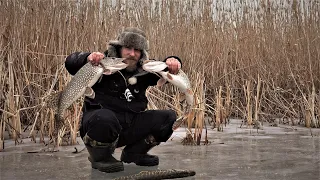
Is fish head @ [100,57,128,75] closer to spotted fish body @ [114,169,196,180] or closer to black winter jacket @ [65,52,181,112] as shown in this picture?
black winter jacket @ [65,52,181,112]

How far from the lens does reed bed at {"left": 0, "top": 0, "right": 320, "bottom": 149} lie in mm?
4672

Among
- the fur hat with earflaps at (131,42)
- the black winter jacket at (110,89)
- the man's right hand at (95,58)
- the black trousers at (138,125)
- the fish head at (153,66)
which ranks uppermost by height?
the fur hat with earflaps at (131,42)

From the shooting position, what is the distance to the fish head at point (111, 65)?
2.81m

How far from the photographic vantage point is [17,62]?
477 cm

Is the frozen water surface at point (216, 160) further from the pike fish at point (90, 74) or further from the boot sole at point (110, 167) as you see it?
the pike fish at point (90, 74)

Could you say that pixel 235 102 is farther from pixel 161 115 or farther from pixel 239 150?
pixel 161 115

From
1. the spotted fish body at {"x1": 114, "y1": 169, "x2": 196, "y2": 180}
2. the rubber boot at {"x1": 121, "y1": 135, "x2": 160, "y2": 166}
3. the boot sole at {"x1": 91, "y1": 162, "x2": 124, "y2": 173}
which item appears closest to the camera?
the spotted fish body at {"x1": 114, "y1": 169, "x2": 196, "y2": 180}

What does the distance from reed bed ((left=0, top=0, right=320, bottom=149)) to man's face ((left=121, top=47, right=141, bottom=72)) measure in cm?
103

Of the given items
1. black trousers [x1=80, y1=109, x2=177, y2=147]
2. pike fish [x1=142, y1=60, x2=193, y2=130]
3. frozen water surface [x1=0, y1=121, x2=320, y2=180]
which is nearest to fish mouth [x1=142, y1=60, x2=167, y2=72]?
pike fish [x1=142, y1=60, x2=193, y2=130]

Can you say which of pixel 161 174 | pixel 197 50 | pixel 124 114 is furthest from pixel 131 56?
pixel 197 50

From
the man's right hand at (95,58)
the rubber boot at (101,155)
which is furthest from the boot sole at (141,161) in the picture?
the man's right hand at (95,58)

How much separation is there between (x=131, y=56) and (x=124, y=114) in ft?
1.26

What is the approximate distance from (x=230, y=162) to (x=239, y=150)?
524 millimetres

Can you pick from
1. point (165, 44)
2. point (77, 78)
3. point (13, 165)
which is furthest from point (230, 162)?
point (165, 44)
